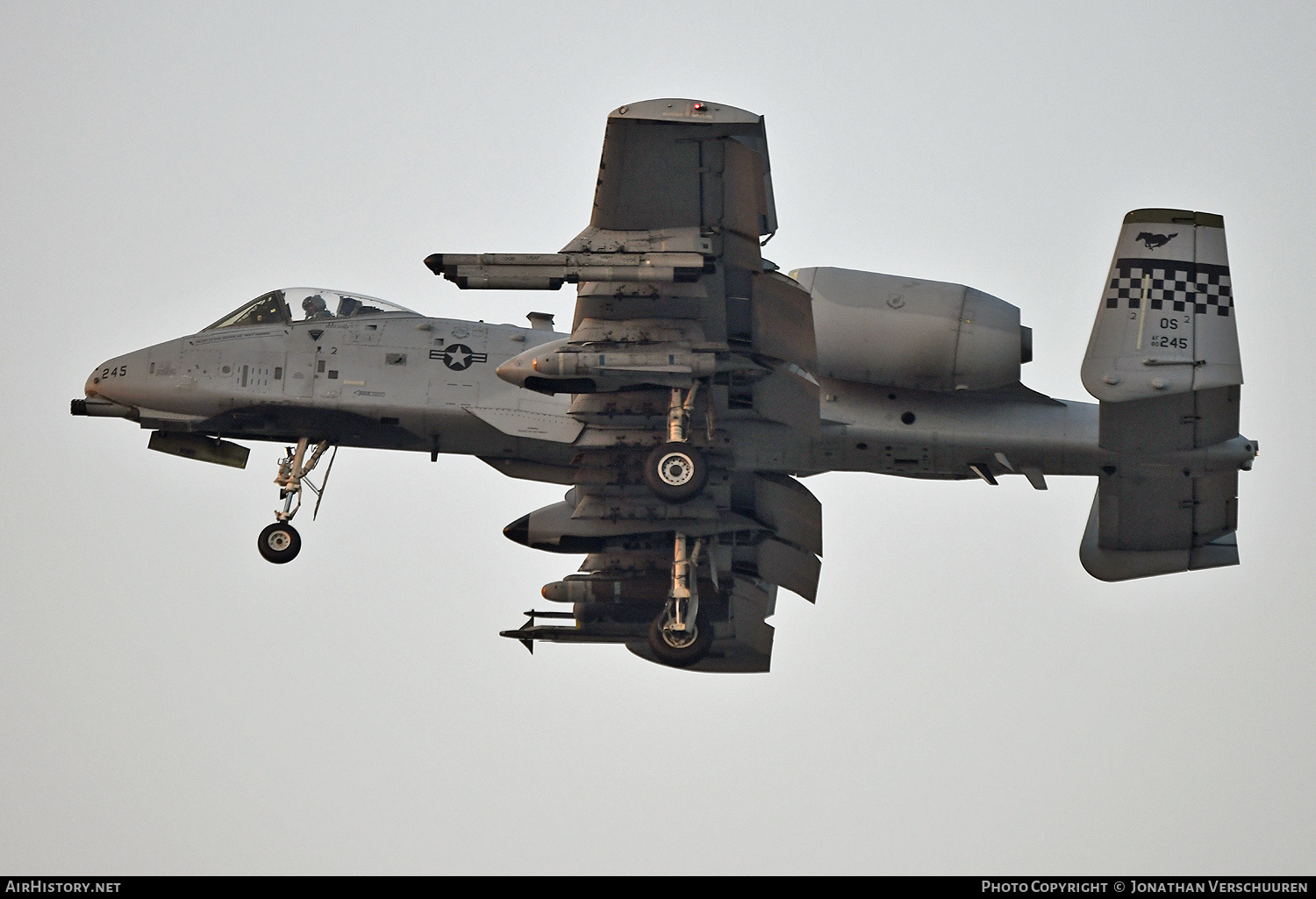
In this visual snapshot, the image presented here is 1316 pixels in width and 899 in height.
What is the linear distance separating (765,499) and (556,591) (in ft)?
11.6

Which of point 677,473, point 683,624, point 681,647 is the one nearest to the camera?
point 677,473

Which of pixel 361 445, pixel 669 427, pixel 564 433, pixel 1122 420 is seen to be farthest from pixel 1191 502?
pixel 361 445

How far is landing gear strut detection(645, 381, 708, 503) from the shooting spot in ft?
69.5

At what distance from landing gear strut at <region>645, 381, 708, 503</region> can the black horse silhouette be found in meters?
6.04

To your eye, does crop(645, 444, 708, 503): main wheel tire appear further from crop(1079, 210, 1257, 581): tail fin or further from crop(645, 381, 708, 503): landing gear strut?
crop(1079, 210, 1257, 581): tail fin

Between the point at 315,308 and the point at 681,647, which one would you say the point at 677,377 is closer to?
the point at 681,647

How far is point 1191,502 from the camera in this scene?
21734 millimetres

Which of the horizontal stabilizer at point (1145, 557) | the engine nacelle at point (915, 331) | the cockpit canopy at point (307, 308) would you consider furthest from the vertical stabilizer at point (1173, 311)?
the cockpit canopy at point (307, 308)

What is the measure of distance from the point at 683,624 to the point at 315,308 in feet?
23.5

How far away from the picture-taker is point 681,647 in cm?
2327

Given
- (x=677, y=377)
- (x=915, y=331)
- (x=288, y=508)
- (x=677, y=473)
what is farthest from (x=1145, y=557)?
(x=288, y=508)

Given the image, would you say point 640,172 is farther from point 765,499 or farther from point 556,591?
point 556,591

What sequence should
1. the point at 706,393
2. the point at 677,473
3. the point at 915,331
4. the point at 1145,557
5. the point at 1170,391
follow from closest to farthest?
the point at 1170,391 < the point at 915,331 < the point at 677,473 < the point at 706,393 < the point at 1145,557

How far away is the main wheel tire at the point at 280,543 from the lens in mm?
24125
